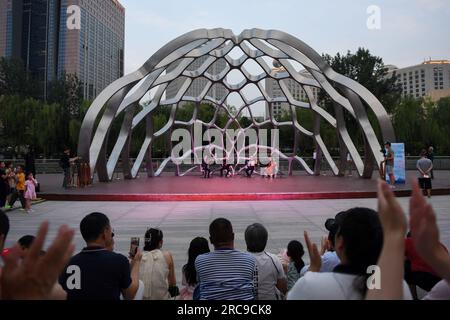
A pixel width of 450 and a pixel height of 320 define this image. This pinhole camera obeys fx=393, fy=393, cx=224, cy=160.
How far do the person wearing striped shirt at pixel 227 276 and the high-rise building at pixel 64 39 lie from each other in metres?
14.3

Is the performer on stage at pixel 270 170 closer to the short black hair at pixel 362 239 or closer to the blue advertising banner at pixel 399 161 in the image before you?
the blue advertising banner at pixel 399 161

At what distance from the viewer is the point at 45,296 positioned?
1.21 meters

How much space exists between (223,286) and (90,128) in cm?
1254

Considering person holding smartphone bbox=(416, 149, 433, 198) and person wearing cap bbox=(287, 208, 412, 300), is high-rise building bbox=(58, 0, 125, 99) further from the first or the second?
person wearing cap bbox=(287, 208, 412, 300)

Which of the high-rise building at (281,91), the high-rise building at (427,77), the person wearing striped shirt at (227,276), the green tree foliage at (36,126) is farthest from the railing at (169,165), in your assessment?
the high-rise building at (427,77)

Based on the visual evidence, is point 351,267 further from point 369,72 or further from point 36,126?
point 369,72

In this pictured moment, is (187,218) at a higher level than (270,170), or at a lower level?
lower

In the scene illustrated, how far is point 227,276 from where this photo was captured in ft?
8.36

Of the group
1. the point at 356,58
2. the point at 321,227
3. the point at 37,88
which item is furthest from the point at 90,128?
the point at 37,88

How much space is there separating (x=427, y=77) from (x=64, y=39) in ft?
199

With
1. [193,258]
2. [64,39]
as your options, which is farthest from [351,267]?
[64,39]

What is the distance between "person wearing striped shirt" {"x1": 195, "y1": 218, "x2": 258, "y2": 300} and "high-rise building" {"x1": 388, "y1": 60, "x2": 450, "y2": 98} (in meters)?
72.1

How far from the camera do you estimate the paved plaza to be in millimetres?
5988
